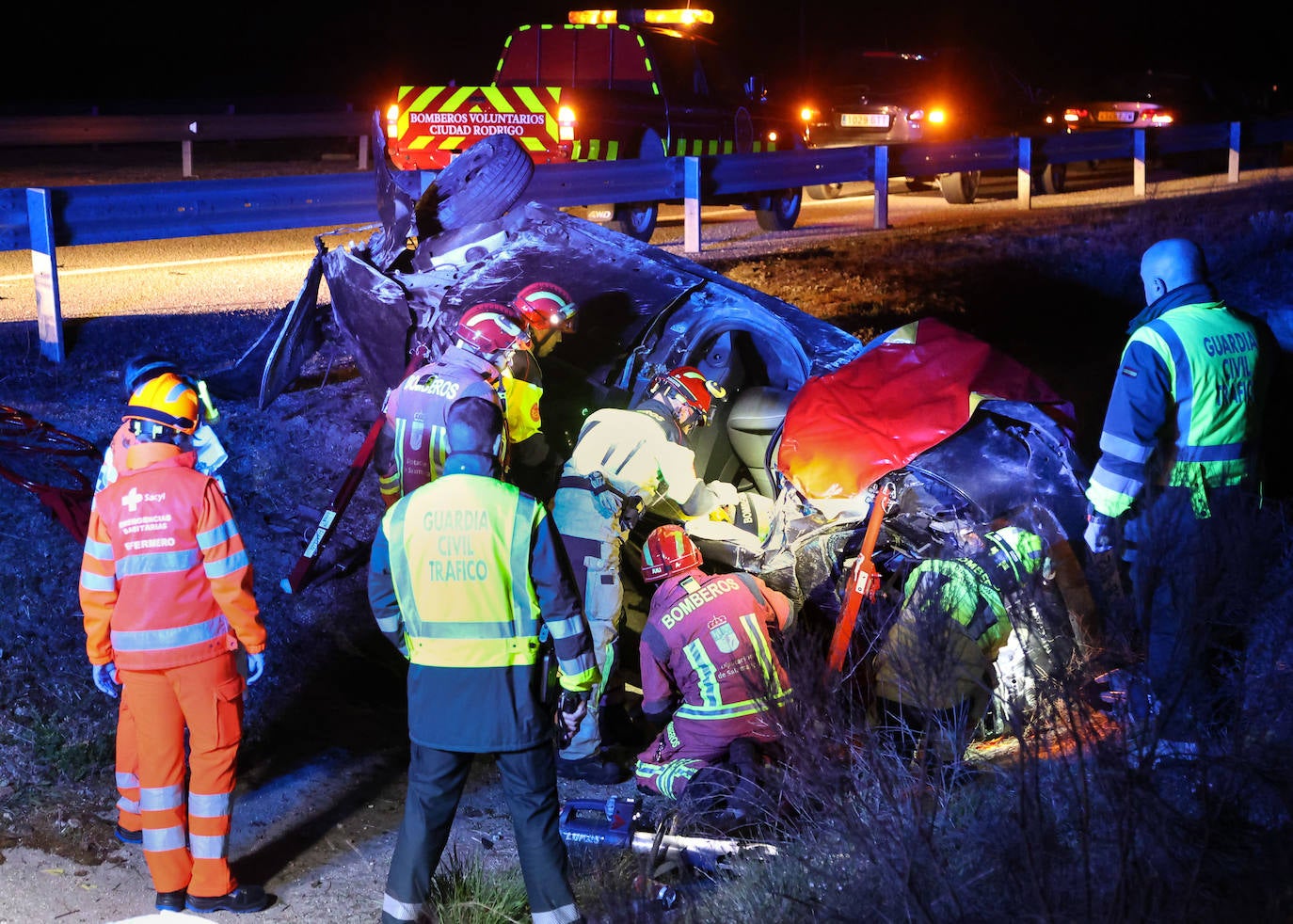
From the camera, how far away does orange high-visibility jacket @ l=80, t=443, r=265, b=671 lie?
13.6 feet

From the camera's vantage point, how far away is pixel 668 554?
5258 mm

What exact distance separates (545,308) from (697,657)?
204cm

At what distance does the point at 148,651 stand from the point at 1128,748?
2.83 m

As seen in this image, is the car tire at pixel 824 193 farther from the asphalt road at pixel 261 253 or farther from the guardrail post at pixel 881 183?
the guardrail post at pixel 881 183

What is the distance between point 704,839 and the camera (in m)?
4.54

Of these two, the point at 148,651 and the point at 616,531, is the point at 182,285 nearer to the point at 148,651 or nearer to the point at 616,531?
the point at 616,531

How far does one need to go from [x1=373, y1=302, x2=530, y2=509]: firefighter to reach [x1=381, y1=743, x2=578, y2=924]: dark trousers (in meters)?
2.09

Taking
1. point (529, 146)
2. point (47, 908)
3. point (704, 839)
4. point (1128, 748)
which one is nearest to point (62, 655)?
point (47, 908)

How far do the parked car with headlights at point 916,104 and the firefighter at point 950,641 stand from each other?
11.4 metres

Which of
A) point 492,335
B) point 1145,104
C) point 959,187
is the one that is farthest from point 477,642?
point 1145,104

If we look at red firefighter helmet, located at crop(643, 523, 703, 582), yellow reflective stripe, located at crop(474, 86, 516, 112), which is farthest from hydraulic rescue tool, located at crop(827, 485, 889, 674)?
yellow reflective stripe, located at crop(474, 86, 516, 112)

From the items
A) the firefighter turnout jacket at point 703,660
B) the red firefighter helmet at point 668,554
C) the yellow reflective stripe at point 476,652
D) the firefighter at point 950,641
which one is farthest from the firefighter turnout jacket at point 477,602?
the red firefighter helmet at point 668,554

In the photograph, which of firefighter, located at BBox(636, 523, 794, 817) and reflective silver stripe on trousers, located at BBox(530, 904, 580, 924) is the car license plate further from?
reflective silver stripe on trousers, located at BBox(530, 904, 580, 924)

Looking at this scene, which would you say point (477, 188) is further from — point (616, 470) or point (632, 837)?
point (632, 837)
